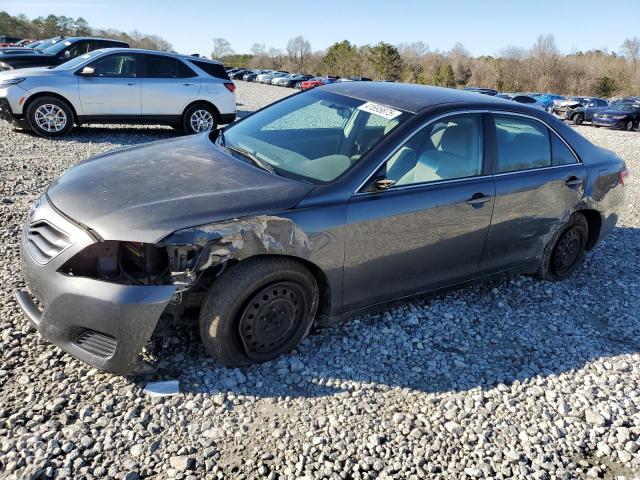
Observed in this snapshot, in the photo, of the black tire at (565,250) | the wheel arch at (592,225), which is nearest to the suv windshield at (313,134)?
the black tire at (565,250)

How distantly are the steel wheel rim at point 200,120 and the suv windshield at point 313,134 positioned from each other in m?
6.53

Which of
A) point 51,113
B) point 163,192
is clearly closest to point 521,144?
point 163,192

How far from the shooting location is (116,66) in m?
9.55

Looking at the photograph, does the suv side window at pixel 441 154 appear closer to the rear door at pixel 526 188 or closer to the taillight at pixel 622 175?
the rear door at pixel 526 188

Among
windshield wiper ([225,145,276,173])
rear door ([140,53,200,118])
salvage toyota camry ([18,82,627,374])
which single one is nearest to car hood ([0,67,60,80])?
rear door ([140,53,200,118])

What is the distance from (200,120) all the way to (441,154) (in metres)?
7.91

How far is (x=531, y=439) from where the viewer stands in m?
2.82

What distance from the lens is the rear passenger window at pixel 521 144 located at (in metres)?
3.91

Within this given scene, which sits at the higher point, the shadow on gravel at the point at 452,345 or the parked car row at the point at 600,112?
the parked car row at the point at 600,112

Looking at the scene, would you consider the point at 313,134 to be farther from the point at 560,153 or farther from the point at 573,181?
the point at 573,181

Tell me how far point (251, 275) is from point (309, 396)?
2.59 feet

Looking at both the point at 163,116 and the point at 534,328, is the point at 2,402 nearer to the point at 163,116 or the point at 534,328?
the point at 534,328

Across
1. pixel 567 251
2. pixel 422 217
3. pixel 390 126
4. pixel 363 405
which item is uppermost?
pixel 390 126

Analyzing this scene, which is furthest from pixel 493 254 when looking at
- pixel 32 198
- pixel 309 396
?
pixel 32 198
